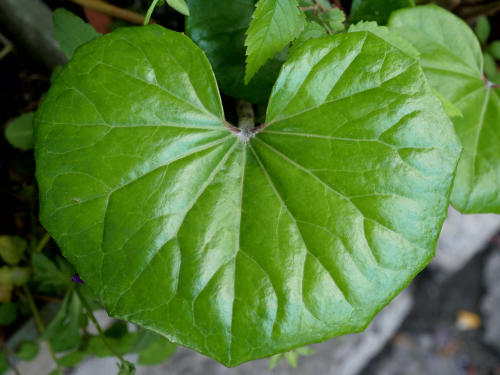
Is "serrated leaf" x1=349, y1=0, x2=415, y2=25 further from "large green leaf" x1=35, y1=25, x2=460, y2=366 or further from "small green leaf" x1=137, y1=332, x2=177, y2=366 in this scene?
"small green leaf" x1=137, y1=332, x2=177, y2=366

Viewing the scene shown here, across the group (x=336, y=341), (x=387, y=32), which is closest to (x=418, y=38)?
(x=387, y=32)

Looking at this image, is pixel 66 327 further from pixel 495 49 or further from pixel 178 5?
pixel 495 49

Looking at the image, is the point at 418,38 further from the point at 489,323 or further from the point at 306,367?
the point at 489,323

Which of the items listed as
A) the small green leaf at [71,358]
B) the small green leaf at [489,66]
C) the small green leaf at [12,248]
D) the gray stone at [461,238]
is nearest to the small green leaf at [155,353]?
the small green leaf at [71,358]

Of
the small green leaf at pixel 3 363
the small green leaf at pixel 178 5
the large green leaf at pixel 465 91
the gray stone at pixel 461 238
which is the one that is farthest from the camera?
the gray stone at pixel 461 238

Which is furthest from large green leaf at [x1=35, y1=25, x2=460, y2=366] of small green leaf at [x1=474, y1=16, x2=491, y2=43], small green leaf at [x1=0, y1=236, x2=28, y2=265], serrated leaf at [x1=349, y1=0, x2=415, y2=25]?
small green leaf at [x1=474, y1=16, x2=491, y2=43]

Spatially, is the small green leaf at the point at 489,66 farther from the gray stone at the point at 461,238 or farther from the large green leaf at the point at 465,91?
the gray stone at the point at 461,238
